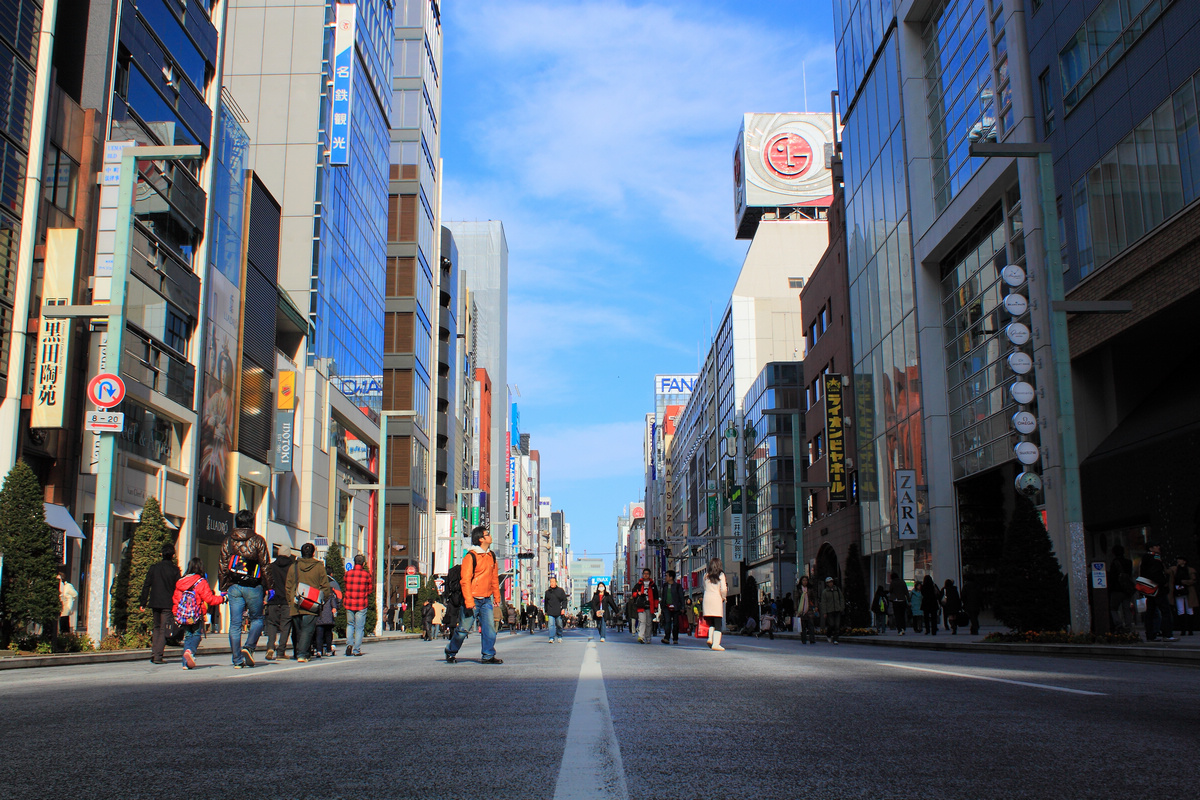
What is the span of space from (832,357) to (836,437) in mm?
6423

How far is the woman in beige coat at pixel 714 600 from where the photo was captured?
19031 millimetres

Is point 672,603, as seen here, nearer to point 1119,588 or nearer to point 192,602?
point 1119,588

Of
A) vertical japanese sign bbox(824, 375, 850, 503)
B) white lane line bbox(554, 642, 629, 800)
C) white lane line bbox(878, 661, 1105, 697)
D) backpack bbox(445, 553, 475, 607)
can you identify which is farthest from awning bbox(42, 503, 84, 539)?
vertical japanese sign bbox(824, 375, 850, 503)

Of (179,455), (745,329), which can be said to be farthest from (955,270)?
(745,329)

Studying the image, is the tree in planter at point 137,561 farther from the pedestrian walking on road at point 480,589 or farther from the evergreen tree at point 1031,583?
the evergreen tree at point 1031,583

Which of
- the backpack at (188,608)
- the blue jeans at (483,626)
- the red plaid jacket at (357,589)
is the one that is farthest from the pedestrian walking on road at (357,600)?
the blue jeans at (483,626)

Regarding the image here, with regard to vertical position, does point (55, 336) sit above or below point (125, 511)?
above

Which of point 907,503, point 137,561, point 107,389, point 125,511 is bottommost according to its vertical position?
point 137,561

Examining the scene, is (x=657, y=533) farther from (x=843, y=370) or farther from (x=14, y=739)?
(x=14, y=739)

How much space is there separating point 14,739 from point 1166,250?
904 inches

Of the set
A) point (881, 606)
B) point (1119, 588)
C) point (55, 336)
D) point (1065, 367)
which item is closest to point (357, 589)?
point (55, 336)

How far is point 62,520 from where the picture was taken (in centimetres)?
2373

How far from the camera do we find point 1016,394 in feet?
85.7

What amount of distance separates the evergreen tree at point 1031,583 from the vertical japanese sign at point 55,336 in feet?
65.7
